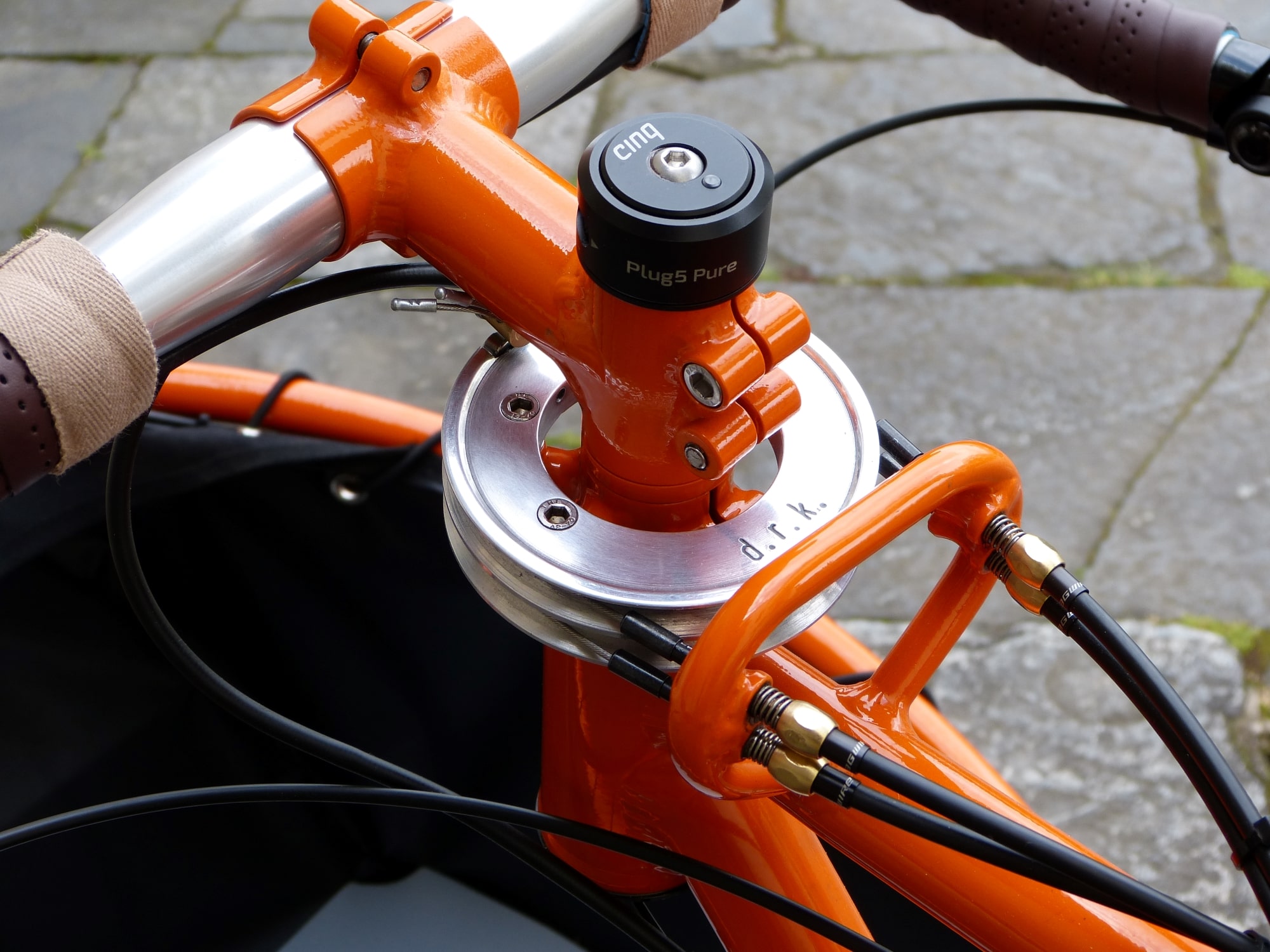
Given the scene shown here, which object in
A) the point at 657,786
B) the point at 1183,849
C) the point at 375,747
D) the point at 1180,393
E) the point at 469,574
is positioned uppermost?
the point at 469,574

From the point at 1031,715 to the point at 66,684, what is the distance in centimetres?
92

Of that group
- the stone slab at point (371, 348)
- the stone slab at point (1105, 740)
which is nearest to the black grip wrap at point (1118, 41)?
the stone slab at point (1105, 740)

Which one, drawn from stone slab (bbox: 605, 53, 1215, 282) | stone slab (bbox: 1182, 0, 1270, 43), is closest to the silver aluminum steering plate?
stone slab (bbox: 605, 53, 1215, 282)

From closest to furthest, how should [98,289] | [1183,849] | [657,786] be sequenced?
[98,289]
[657,786]
[1183,849]

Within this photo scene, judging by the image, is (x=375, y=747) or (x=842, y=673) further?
(x=375, y=747)

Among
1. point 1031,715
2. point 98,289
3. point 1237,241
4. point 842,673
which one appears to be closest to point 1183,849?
point 1031,715

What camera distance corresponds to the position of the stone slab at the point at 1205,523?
128 centimetres

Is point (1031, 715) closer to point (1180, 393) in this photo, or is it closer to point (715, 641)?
point (1180, 393)

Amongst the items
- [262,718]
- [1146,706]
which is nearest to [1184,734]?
[1146,706]

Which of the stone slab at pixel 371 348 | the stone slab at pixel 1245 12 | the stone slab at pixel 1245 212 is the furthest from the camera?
the stone slab at pixel 1245 12

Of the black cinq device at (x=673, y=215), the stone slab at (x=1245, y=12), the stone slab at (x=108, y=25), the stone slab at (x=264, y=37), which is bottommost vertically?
the stone slab at (x=108, y=25)

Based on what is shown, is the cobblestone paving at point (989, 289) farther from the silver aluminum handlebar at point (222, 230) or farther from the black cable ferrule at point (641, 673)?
the silver aluminum handlebar at point (222, 230)

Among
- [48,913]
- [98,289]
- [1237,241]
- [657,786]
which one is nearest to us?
[98,289]

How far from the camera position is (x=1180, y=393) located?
1470 millimetres
